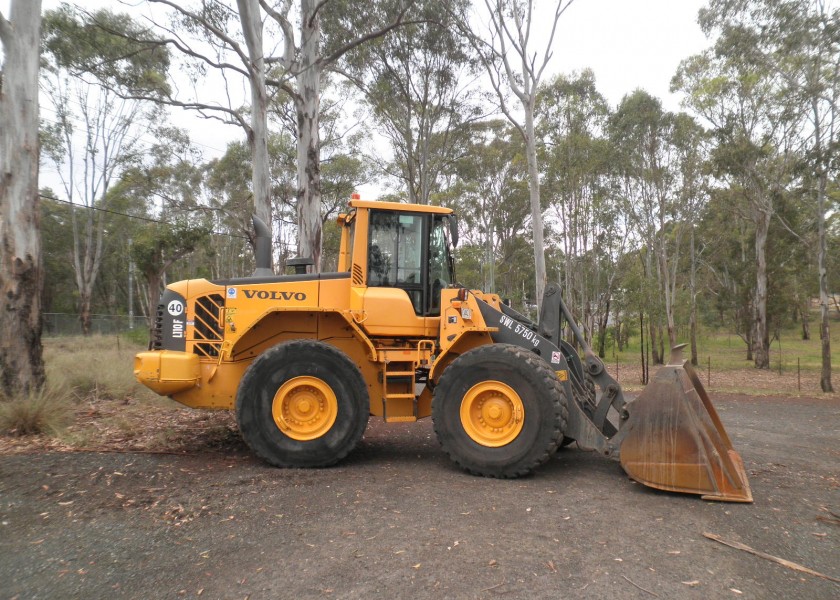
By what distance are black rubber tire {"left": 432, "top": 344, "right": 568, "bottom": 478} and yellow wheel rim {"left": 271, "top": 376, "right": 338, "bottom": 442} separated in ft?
3.62

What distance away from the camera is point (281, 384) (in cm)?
550

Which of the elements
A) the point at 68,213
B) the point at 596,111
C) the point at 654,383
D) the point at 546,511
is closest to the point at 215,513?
the point at 546,511

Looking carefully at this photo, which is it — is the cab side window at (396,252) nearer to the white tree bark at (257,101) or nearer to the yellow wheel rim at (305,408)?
the yellow wheel rim at (305,408)

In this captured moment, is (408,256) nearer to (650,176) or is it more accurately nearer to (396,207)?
(396,207)

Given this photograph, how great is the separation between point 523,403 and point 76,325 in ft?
103

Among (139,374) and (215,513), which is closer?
(215,513)

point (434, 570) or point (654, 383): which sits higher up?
point (654, 383)

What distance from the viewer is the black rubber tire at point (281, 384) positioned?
5.42 metres

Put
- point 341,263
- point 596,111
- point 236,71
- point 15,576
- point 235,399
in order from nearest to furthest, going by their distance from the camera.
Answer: point 15,576 → point 235,399 → point 341,263 → point 236,71 → point 596,111

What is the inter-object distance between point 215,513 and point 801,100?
19125 millimetres

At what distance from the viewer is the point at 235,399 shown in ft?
17.7

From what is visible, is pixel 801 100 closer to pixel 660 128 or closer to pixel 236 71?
pixel 660 128

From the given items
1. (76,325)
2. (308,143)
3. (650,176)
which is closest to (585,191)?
(650,176)

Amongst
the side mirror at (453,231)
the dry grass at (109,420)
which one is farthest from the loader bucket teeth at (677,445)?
the dry grass at (109,420)
